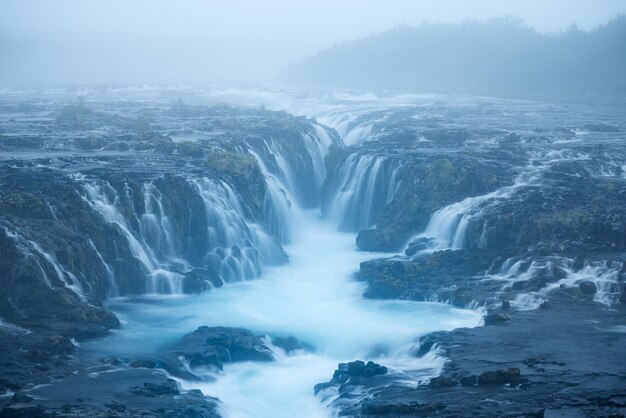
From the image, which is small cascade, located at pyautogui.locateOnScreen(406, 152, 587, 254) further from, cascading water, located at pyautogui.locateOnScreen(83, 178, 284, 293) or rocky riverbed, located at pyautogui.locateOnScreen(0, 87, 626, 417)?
cascading water, located at pyautogui.locateOnScreen(83, 178, 284, 293)

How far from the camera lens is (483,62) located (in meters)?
106

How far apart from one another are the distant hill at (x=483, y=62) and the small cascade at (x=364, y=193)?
1618 inches

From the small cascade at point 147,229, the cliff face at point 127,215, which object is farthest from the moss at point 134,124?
the small cascade at point 147,229

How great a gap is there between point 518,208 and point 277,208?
11.7 metres

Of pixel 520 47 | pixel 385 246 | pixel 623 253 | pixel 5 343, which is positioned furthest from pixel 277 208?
pixel 520 47

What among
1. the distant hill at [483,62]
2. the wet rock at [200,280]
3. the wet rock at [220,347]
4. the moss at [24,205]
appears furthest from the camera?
the distant hill at [483,62]

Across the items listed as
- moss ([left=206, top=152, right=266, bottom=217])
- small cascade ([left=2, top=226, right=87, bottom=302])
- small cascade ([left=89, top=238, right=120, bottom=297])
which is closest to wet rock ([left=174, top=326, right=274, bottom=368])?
small cascade ([left=2, top=226, right=87, bottom=302])

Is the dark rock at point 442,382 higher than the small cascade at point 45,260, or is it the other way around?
the small cascade at point 45,260

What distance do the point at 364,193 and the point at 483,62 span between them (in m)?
71.8

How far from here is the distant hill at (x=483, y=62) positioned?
278ft

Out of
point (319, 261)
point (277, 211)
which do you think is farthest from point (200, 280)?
point (277, 211)

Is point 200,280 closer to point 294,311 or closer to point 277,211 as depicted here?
point 294,311

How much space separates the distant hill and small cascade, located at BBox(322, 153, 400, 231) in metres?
41.1

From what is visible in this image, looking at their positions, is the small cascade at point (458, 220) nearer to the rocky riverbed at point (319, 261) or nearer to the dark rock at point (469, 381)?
the rocky riverbed at point (319, 261)
